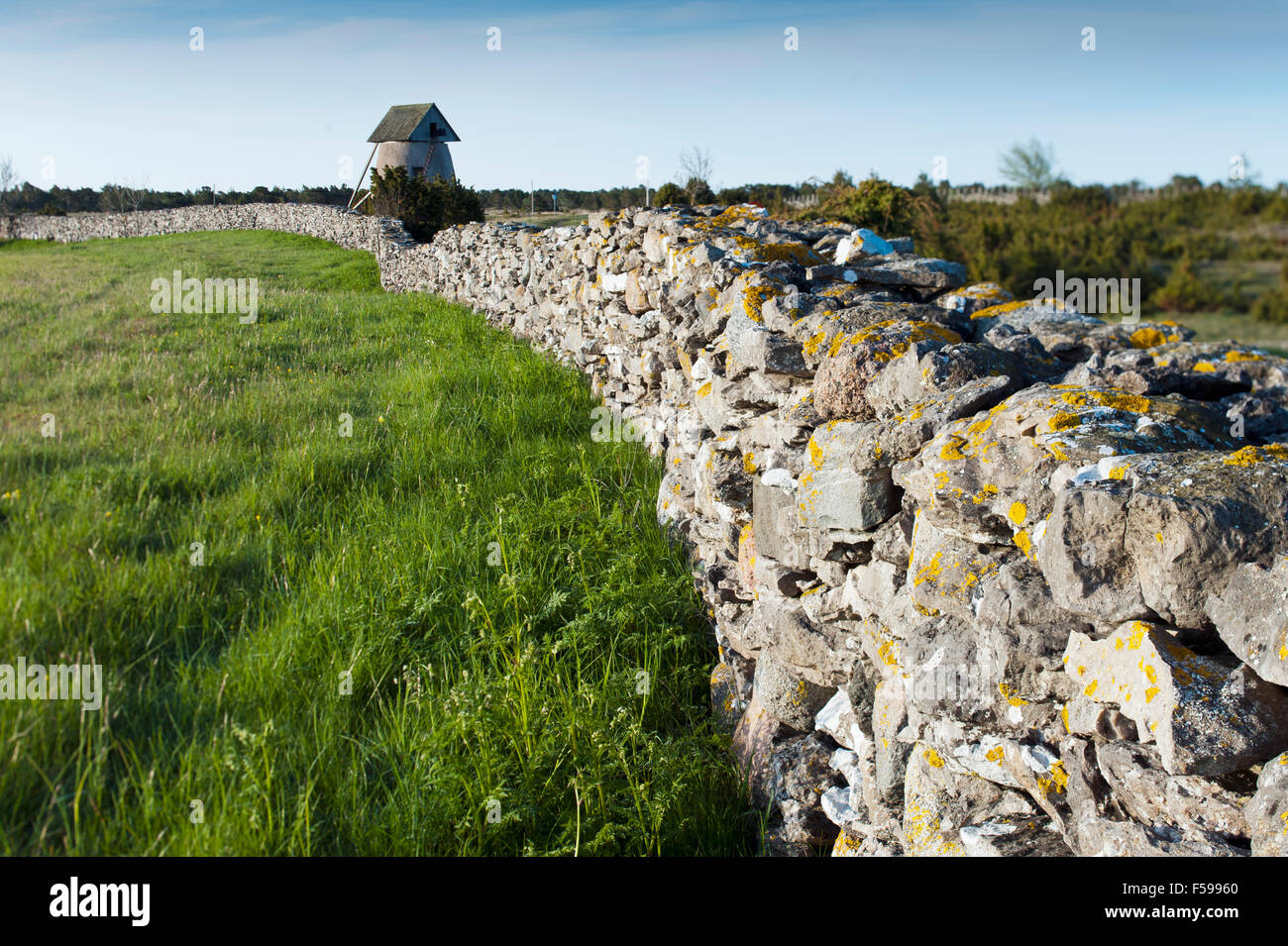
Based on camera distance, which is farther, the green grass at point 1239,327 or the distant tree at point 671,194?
the distant tree at point 671,194

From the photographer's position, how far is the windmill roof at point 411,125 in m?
41.3

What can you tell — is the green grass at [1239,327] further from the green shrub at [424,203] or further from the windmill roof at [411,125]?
the windmill roof at [411,125]

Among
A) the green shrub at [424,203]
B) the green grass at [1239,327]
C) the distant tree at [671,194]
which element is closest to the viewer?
the green grass at [1239,327]

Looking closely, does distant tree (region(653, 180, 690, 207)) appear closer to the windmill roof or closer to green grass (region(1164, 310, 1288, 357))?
green grass (region(1164, 310, 1288, 357))

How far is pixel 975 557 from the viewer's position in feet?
7.32

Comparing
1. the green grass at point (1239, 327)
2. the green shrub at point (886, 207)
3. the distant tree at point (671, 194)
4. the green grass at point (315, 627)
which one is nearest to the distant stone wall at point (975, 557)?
the green grass at point (1239, 327)

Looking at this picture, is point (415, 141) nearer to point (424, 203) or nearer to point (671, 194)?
point (424, 203)

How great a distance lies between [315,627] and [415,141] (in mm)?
44235

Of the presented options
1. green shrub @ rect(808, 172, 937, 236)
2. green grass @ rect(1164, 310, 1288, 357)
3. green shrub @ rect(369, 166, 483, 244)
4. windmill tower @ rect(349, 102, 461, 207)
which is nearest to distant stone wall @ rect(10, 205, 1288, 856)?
green grass @ rect(1164, 310, 1288, 357)

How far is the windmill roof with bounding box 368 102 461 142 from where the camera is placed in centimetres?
4134

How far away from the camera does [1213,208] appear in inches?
80.9

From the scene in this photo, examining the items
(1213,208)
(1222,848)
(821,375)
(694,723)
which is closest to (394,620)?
(694,723)

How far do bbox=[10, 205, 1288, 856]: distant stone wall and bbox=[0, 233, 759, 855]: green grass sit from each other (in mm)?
568

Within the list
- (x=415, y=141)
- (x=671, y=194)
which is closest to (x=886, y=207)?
(x=671, y=194)
